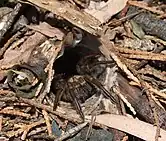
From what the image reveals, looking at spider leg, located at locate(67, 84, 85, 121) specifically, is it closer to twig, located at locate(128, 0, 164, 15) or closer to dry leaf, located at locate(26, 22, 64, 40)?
dry leaf, located at locate(26, 22, 64, 40)

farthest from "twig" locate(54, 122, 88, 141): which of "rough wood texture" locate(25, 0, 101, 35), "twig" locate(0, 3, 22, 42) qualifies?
"twig" locate(0, 3, 22, 42)

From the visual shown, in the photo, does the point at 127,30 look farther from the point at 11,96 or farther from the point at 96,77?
the point at 11,96

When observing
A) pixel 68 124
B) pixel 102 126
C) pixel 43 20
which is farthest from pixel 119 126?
pixel 43 20

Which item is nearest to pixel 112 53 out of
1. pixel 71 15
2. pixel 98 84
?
pixel 98 84

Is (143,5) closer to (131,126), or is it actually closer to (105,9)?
(105,9)

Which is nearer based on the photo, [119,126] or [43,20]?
[119,126]

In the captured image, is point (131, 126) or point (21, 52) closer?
point (131, 126)

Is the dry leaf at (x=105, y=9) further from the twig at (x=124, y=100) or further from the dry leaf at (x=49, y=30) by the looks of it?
the twig at (x=124, y=100)
